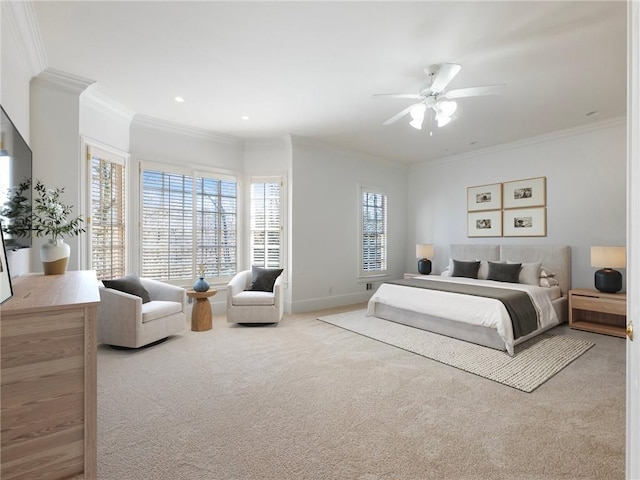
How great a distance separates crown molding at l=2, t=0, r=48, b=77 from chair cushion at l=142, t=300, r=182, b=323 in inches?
101

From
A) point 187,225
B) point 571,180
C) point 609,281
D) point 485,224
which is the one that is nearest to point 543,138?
point 571,180

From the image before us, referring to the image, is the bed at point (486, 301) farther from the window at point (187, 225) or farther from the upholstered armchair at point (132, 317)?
the upholstered armchair at point (132, 317)

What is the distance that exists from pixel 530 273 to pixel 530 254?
1.68 ft

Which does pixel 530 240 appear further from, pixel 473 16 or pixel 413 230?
pixel 473 16

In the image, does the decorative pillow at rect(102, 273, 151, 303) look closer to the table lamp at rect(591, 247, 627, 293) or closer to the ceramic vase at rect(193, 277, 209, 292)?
Answer: the ceramic vase at rect(193, 277, 209, 292)

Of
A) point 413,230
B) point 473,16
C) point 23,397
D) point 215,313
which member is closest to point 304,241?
point 215,313

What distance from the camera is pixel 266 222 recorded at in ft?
17.6

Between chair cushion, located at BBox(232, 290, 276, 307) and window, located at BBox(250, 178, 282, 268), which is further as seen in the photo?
window, located at BBox(250, 178, 282, 268)

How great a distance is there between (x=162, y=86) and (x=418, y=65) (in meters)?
2.73

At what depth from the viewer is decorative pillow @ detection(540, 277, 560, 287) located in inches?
178

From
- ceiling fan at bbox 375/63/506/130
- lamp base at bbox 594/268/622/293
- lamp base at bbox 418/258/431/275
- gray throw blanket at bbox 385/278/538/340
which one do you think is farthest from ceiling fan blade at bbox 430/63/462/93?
lamp base at bbox 418/258/431/275

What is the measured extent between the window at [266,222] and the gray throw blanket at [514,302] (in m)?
2.57

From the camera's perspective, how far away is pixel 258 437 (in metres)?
1.91

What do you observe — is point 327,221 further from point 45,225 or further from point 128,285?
point 45,225
